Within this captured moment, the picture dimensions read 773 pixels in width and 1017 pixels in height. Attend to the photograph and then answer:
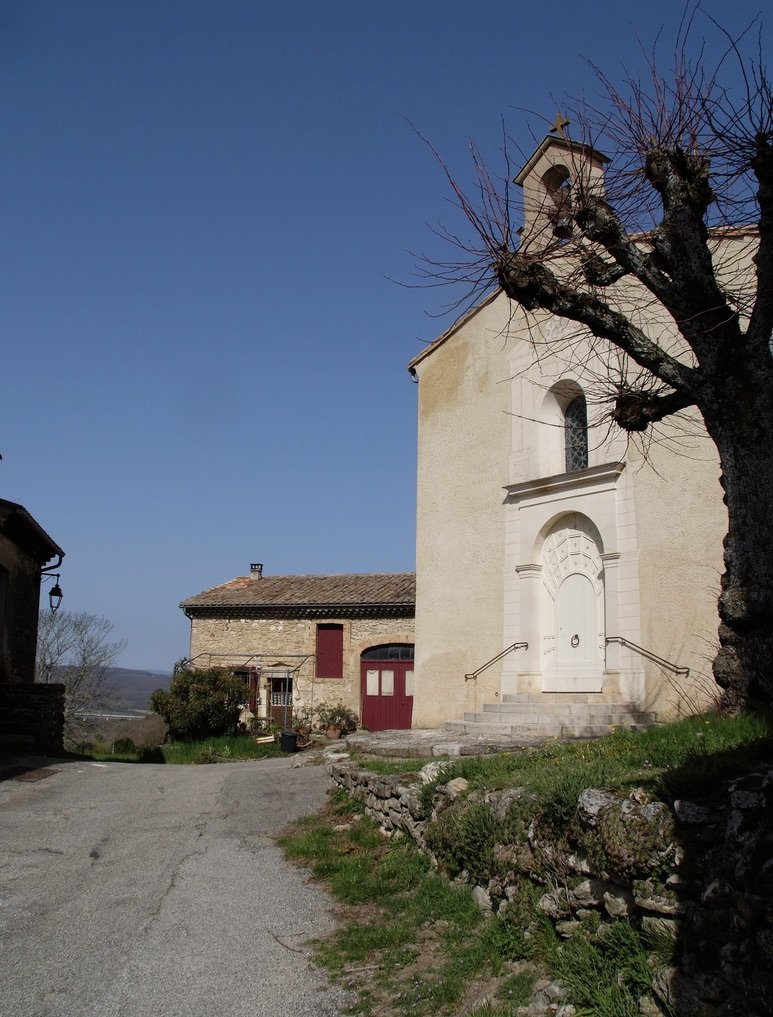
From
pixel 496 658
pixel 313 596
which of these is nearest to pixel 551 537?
pixel 496 658

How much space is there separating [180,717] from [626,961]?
1726cm

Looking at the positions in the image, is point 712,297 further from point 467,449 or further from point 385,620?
point 385,620

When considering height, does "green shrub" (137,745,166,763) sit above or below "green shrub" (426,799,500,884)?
below

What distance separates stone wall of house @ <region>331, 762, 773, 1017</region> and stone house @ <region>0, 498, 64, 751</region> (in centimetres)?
1130

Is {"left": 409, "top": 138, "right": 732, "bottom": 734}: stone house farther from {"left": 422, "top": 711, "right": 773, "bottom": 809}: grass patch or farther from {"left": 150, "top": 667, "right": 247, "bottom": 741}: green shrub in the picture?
{"left": 150, "top": 667, "right": 247, "bottom": 741}: green shrub

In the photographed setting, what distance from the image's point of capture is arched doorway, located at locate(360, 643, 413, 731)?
22.0 meters

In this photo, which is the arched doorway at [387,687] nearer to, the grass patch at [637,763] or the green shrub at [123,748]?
the green shrub at [123,748]

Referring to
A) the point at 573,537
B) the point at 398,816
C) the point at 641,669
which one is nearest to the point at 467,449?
the point at 573,537

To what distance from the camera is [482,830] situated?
5512mm

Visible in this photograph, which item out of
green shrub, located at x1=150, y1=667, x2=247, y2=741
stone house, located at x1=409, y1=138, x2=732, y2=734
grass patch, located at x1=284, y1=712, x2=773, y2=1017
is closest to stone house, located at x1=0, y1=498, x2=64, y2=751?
green shrub, located at x1=150, y1=667, x2=247, y2=741

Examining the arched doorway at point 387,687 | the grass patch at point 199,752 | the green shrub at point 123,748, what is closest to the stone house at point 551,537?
the grass patch at point 199,752

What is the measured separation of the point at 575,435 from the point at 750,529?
7970mm

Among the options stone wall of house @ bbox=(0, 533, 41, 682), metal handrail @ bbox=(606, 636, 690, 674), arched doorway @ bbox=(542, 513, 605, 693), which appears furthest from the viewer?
stone wall of house @ bbox=(0, 533, 41, 682)

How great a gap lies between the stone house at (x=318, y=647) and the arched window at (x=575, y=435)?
9.91m
